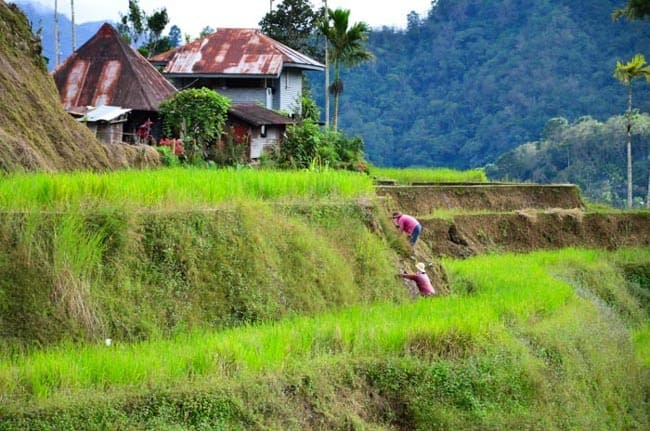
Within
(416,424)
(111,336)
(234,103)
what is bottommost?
(416,424)

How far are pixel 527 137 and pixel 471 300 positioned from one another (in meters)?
46.1

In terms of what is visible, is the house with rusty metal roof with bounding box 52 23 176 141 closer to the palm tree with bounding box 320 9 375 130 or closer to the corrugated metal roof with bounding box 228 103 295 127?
the corrugated metal roof with bounding box 228 103 295 127

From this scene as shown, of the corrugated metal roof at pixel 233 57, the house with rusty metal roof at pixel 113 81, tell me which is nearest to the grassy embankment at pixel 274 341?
the house with rusty metal roof at pixel 113 81

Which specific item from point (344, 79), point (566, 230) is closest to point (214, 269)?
point (566, 230)

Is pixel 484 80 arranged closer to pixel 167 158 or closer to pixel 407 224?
pixel 167 158

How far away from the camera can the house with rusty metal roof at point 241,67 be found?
36031mm

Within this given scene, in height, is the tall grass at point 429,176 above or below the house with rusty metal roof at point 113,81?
below

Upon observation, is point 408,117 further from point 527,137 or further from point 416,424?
point 416,424

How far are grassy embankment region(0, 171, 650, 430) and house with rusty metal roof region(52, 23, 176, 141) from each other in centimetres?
1641

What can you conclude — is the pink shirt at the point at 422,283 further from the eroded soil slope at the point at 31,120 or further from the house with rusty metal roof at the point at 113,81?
the house with rusty metal roof at the point at 113,81

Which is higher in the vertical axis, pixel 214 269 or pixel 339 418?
pixel 214 269

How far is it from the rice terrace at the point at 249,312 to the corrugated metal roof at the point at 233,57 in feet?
57.2

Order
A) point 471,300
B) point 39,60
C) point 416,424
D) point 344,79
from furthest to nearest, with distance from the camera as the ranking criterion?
1. point 344,79
2. point 39,60
3. point 471,300
4. point 416,424

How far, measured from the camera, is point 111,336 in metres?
10.7
